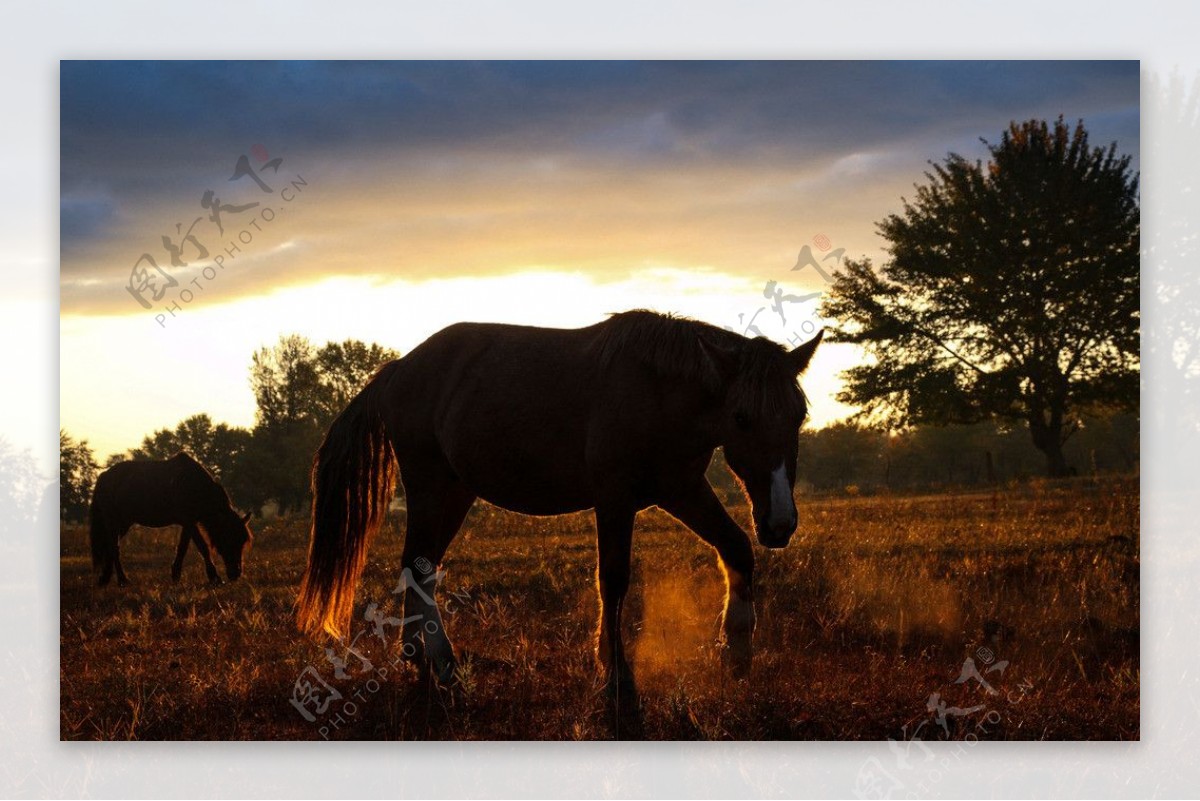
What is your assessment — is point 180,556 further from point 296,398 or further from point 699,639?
point 699,639

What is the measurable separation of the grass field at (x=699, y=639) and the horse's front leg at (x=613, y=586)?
192 millimetres

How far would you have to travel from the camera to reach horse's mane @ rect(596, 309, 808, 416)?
4.75 metres

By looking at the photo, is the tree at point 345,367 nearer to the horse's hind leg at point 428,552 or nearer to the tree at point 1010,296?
the horse's hind leg at point 428,552

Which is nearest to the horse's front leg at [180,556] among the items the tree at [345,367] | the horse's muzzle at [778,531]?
the tree at [345,367]

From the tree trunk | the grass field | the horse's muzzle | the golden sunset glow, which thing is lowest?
the grass field

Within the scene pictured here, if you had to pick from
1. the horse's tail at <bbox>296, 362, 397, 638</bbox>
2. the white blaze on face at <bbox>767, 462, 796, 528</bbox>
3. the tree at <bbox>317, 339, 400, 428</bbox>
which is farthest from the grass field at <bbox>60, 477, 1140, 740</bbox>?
the white blaze on face at <bbox>767, 462, 796, 528</bbox>

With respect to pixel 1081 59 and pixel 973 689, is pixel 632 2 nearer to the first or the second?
pixel 1081 59

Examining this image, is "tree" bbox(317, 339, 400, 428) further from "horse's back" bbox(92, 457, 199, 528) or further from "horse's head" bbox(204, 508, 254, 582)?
"horse's back" bbox(92, 457, 199, 528)

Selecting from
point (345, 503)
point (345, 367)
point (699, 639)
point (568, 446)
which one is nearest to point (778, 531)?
point (699, 639)

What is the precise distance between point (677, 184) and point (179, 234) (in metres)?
2.75

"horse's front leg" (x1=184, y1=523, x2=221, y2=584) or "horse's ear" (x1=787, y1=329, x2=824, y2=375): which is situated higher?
"horse's ear" (x1=787, y1=329, x2=824, y2=375)

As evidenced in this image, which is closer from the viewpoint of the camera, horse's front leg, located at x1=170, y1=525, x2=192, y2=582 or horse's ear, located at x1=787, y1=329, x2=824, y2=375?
horse's ear, located at x1=787, y1=329, x2=824, y2=375

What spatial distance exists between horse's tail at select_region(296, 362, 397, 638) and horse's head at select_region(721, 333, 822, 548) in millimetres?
2133

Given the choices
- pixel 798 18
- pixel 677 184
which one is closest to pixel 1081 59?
pixel 798 18
